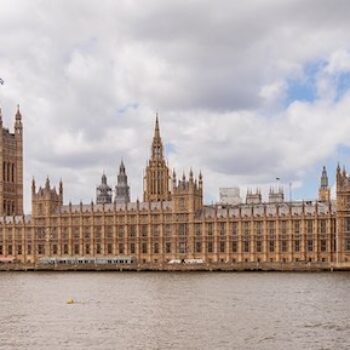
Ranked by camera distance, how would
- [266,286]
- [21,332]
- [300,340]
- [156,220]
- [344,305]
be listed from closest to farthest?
[300,340], [21,332], [344,305], [266,286], [156,220]

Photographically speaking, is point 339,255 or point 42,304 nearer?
point 42,304

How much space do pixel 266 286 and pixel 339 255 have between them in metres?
45.1

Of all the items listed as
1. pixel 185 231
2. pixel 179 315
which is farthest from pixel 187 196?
pixel 179 315

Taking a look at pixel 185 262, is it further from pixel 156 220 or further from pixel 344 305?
pixel 344 305

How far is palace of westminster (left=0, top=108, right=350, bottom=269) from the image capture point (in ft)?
493

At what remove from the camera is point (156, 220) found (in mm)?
163625

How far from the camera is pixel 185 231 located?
162m

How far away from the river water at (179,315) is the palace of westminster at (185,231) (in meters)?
38.2

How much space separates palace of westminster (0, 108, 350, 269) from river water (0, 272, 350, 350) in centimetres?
3815

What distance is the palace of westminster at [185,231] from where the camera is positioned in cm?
15012

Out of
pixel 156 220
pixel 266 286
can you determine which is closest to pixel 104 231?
pixel 156 220

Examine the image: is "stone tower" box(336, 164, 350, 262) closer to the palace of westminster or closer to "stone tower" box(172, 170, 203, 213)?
the palace of westminster

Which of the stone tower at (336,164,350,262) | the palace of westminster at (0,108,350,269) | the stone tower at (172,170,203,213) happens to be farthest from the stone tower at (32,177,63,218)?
the stone tower at (336,164,350,262)

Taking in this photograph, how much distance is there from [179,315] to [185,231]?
88.6 metres
